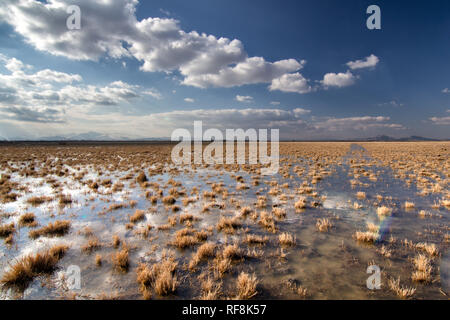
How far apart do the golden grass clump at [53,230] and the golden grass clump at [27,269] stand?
1900mm

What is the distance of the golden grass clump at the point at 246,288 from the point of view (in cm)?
361

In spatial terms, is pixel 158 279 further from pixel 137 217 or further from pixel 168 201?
pixel 168 201

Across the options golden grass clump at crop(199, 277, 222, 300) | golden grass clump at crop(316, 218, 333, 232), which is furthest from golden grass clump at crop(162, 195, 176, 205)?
golden grass clump at crop(316, 218, 333, 232)

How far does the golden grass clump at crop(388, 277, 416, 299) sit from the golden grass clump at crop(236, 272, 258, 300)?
2684 millimetres

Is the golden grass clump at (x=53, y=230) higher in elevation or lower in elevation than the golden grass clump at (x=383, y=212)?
lower

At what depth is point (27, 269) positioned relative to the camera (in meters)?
4.16

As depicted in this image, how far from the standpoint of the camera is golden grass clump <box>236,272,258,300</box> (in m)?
3.61

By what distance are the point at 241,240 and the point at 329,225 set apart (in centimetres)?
344

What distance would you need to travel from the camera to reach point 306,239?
5988 mm

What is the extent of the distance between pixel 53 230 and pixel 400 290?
9.73m

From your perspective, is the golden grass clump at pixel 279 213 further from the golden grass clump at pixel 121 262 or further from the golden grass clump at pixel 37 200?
→ the golden grass clump at pixel 37 200

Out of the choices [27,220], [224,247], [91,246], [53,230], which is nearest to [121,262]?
[91,246]

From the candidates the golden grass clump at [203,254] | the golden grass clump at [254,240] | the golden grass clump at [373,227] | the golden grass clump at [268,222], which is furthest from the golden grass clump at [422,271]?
the golden grass clump at [203,254]

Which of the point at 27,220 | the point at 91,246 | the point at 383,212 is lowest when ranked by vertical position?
the point at 91,246
